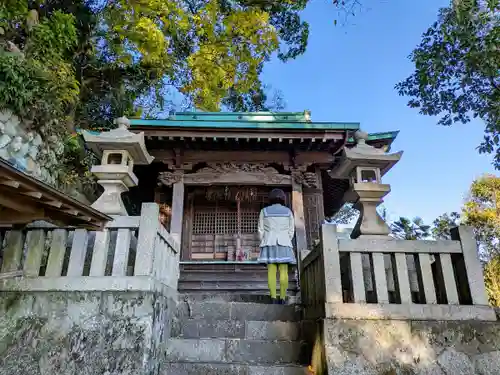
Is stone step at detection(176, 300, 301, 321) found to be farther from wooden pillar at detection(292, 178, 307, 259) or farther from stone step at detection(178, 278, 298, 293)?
stone step at detection(178, 278, 298, 293)

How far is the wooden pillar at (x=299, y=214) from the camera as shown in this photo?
7.69 m

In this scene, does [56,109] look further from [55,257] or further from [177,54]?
[177,54]

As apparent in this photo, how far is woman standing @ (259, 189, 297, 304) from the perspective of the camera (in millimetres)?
5113

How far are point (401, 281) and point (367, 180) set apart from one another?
1.76m

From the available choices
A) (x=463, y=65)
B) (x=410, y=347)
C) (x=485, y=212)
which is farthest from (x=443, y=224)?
(x=410, y=347)

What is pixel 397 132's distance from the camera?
8180 millimetres

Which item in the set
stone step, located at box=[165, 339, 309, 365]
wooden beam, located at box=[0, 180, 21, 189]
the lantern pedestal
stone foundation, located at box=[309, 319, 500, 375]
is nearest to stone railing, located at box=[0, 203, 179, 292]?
stone step, located at box=[165, 339, 309, 365]

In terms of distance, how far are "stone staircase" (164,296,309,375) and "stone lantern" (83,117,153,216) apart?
5.67 ft

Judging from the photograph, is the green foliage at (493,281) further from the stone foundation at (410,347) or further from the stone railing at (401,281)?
the stone foundation at (410,347)

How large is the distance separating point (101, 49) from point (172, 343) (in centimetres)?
1027

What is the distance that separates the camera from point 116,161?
201 inches

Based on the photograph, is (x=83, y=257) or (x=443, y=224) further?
(x=443, y=224)

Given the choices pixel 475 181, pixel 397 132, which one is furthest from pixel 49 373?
pixel 475 181

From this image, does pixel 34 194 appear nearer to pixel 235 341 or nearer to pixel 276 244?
pixel 235 341
